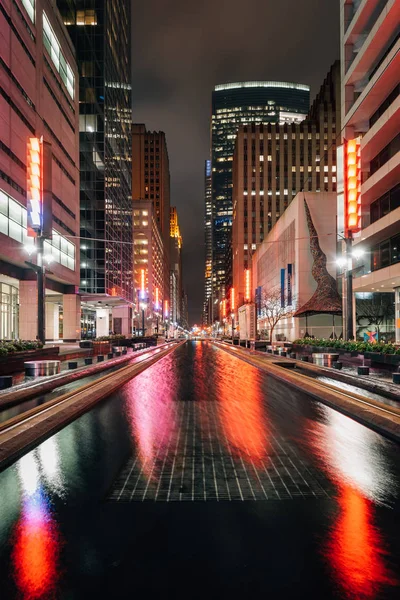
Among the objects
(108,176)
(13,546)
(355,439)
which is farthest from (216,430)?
(108,176)

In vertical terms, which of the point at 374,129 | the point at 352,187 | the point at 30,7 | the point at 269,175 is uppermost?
the point at 269,175

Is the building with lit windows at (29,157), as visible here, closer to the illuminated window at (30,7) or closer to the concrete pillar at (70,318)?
the illuminated window at (30,7)

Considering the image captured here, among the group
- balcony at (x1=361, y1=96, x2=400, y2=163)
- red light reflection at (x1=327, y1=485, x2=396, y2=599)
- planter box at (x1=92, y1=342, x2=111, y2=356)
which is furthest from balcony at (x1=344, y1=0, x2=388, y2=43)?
red light reflection at (x1=327, y1=485, x2=396, y2=599)

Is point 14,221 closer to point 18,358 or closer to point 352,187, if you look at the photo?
point 18,358

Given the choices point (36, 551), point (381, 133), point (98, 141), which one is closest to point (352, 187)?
point (381, 133)

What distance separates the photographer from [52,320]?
183ft

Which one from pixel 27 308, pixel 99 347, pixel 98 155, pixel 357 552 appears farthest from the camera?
pixel 98 155

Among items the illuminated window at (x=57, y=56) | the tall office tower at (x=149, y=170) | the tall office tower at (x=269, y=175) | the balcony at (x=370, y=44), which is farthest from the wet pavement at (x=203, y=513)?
the tall office tower at (x=149, y=170)

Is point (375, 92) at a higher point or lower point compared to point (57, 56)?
lower

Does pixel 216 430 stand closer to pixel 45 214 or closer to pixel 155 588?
pixel 155 588

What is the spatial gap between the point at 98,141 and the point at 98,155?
7.93 ft

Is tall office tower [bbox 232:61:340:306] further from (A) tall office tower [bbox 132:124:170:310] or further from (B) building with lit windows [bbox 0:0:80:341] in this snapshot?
(B) building with lit windows [bbox 0:0:80:341]

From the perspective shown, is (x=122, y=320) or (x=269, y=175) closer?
(x=122, y=320)

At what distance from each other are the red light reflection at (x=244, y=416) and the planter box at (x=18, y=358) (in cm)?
916
